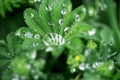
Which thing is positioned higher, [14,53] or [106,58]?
[14,53]

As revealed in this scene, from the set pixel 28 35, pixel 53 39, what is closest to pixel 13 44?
pixel 28 35

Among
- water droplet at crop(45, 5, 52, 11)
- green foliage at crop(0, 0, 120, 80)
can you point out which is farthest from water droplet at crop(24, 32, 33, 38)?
water droplet at crop(45, 5, 52, 11)

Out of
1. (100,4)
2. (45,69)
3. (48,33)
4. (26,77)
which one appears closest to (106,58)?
(48,33)

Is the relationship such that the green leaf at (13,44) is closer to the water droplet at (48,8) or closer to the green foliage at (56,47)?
the green foliage at (56,47)

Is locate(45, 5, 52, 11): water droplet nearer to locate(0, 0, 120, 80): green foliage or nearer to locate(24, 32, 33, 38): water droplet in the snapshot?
locate(0, 0, 120, 80): green foliage

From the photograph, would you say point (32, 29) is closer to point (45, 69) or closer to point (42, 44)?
point (42, 44)

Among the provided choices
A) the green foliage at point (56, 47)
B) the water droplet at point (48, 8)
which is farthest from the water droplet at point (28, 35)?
the water droplet at point (48, 8)

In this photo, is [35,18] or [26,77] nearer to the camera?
[26,77]

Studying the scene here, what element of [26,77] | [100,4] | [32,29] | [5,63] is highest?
[100,4]
